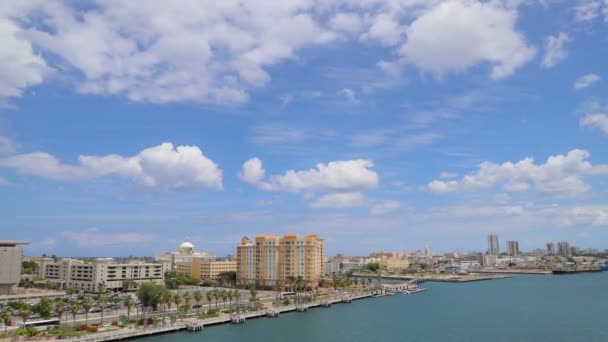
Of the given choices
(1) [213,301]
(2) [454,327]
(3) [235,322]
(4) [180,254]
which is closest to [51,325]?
(3) [235,322]

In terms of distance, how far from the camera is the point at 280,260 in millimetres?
90250

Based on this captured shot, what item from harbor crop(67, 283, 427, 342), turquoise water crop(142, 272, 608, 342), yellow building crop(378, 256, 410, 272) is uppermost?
yellow building crop(378, 256, 410, 272)

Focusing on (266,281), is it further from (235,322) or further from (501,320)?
(501,320)

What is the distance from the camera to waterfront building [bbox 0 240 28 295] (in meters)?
64.9

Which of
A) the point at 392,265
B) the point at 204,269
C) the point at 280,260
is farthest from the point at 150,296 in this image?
the point at 392,265

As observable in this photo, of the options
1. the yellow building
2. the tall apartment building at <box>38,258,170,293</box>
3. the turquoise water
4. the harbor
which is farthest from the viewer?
the yellow building

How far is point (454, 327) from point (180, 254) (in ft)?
290

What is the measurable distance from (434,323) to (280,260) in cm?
4083

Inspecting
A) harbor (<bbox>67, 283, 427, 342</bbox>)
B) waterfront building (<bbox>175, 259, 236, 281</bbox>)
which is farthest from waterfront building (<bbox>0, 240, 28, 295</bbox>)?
waterfront building (<bbox>175, 259, 236, 281</bbox>)

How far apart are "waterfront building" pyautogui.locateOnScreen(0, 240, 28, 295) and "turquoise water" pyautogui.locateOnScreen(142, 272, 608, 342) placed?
34490 millimetres

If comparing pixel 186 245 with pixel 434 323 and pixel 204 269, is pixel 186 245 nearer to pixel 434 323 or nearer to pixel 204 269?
pixel 204 269

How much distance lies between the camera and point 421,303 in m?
77.0

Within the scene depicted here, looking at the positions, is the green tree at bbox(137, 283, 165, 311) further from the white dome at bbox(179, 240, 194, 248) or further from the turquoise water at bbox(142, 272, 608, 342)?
the white dome at bbox(179, 240, 194, 248)

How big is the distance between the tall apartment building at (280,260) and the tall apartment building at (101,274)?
16447 millimetres
